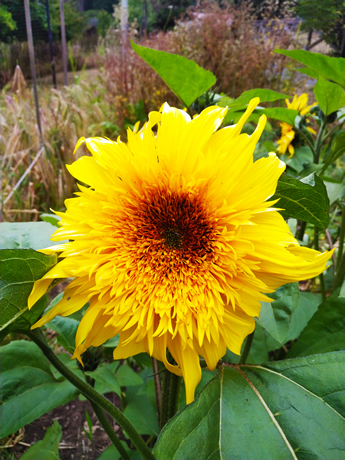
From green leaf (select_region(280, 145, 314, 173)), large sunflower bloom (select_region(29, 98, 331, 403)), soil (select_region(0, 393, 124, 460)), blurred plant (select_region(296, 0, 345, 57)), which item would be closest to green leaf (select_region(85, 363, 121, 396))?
large sunflower bloom (select_region(29, 98, 331, 403))

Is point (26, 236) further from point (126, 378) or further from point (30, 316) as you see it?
point (126, 378)

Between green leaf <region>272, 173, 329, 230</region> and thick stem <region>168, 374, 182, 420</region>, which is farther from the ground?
green leaf <region>272, 173, 329, 230</region>

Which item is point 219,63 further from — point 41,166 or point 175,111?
point 175,111

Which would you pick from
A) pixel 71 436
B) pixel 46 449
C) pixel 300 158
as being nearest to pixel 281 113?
pixel 300 158

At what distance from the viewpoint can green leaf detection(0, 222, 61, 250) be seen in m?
0.58

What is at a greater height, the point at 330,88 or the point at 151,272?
the point at 330,88

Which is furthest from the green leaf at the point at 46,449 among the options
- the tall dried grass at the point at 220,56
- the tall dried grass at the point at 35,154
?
the tall dried grass at the point at 220,56

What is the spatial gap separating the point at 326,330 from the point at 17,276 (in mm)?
680

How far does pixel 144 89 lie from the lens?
376cm

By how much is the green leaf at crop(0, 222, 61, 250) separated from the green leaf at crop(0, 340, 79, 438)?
9.9 inches

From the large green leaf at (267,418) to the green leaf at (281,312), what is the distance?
49 mm

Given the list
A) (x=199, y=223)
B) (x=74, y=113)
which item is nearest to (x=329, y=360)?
(x=199, y=223)

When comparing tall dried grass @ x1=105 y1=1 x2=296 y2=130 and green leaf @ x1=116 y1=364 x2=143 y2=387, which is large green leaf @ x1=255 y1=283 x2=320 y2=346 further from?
tall dried grass @ x1=105 y1=1 x2=296 y2=130

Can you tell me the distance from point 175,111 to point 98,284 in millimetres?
266
